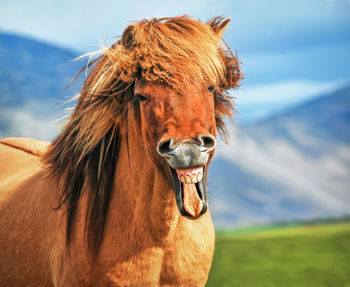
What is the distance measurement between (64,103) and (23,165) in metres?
1.58

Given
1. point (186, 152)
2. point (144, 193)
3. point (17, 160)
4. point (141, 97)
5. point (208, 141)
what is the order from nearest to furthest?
point (186, 152), point (208, 141), point (141, 97), point (144, 193), point (17, 160)

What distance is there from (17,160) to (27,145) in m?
0.27

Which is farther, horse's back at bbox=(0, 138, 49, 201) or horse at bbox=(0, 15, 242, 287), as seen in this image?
horse's back at bbox=(0, 138, 49, 201)

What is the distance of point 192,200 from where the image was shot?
304cm

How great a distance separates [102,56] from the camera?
12.9 feet

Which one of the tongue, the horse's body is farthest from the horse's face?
the horse's body

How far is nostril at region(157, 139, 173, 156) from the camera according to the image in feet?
9.46

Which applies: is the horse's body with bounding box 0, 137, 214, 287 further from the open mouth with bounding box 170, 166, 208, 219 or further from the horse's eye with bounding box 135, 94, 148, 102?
the horse's eye with bounding box 135, 94, 148, 102

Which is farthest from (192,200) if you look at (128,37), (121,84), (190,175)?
(128,37)

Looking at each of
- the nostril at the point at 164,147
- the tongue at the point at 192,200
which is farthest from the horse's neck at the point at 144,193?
the nostril at the point at 164,147

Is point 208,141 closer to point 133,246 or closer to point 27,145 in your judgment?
point 133,246

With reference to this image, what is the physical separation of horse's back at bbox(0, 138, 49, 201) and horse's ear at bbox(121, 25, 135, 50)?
206 centimetres

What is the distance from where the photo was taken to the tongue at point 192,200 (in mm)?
3031

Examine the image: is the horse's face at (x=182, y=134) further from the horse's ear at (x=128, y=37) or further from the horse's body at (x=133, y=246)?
the horse's ear at (x=128, y=37)
